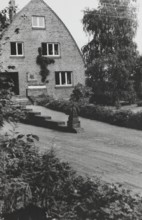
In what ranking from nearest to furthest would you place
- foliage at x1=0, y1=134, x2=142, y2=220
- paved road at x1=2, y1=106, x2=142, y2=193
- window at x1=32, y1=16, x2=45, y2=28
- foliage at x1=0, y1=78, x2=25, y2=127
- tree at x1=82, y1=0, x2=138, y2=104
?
foliage at x1=0, y1=78, x2=25, y2=127 < foliage at x1=0, y1=134, x2=142, y2=220 < paved road at x1=2, y1=106, x2=142, y2=193 < window at x1=32, y1=16, x2=45, y2=28 < tree at x1=82, y1=0, x2=138, y2=104

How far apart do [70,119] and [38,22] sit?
18.2 metres

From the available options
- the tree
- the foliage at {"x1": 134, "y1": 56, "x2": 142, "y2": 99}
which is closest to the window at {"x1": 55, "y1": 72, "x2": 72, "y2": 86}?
the tree

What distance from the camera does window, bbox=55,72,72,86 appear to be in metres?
35.7

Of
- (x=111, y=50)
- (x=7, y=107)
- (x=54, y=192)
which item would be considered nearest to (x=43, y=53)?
(x=111, y=50)

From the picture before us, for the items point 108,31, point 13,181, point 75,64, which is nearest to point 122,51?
point 108,31

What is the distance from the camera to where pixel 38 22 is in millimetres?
34531

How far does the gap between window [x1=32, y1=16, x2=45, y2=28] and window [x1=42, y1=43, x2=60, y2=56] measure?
5.82ft

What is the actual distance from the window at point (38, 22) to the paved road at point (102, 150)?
15476 mm

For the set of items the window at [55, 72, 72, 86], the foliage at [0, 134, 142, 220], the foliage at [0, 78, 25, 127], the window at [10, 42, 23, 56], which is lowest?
the foliage at [0, 134, 142, 220]

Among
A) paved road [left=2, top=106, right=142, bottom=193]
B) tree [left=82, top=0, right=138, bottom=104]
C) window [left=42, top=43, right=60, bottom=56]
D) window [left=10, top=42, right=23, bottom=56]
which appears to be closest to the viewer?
paved road [left=2, top=106, right=142, bottom=193]

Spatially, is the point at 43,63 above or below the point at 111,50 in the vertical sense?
below

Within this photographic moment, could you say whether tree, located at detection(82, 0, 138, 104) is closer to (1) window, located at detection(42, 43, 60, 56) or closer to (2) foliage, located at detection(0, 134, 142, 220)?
(1) window, located at detection(42, 43, 60, 56)

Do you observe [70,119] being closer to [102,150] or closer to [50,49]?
[102,150]

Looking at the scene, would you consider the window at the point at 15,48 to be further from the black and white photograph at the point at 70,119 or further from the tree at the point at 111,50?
the tree at the point at 111,50
